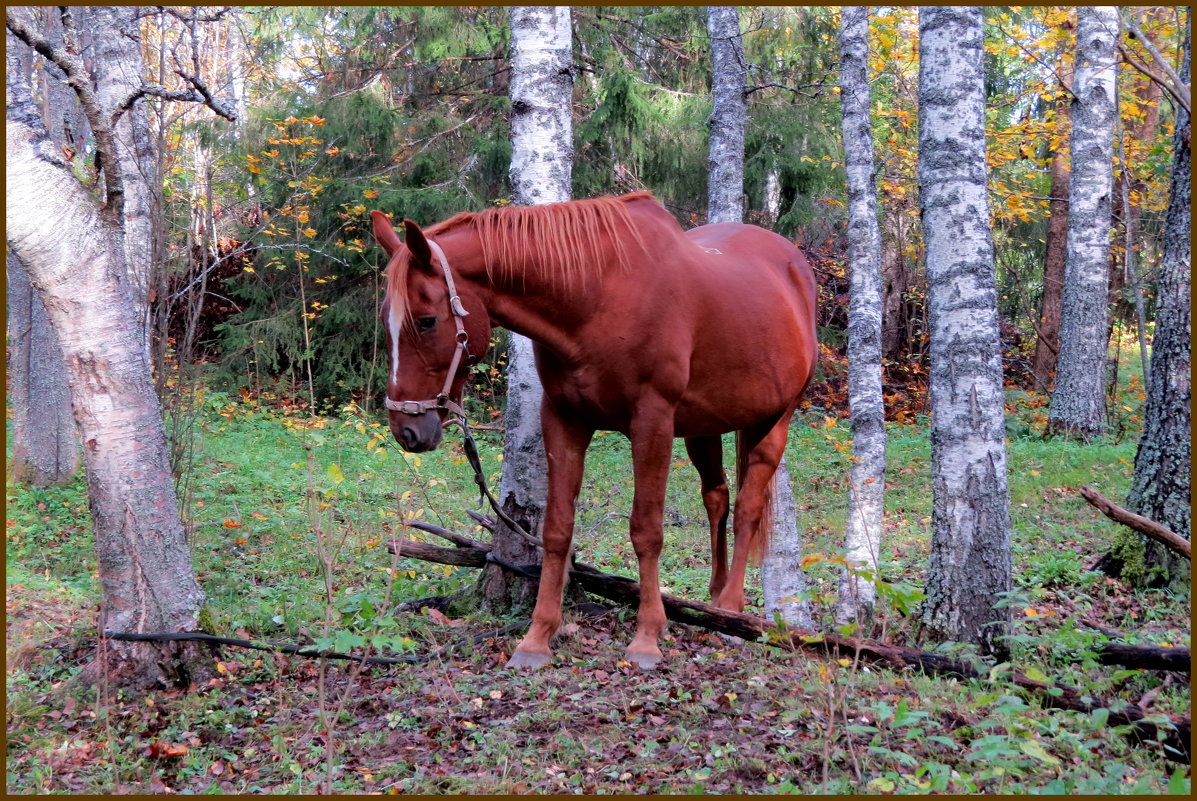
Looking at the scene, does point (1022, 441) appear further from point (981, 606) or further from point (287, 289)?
point (287, 289)

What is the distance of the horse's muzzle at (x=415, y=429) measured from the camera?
3947 millimetres

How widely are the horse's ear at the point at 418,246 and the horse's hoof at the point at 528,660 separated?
79.7 inches

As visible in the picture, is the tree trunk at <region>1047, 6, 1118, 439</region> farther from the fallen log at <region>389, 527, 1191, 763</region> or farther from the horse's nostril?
the horse's nostril

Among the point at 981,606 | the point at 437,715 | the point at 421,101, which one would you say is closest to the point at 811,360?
the point at 981,606

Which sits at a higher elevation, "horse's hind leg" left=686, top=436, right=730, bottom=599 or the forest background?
the forest background

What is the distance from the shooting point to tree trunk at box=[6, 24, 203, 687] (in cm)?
380

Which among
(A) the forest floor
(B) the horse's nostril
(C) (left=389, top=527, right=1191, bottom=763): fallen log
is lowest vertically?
(A) the forest floor

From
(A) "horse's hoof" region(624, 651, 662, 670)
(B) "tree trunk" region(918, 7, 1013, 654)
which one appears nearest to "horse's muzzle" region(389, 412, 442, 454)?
(A) "horse's hoof" region(624, 651, 662, 670)

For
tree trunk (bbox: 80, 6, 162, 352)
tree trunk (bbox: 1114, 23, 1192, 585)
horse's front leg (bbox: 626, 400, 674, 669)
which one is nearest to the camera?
horse's front leg (bbox: 626, 400, 674, 669)

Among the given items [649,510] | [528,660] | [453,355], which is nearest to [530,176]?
[453,355]

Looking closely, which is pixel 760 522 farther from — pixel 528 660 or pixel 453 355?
pixel 453 355

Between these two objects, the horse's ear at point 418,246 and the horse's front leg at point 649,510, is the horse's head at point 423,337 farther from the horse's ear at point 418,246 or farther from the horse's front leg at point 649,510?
the horse's front leg at point 649,510

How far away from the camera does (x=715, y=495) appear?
17.6 ft

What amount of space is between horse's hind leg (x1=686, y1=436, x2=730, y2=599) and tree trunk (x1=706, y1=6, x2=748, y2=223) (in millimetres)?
3535
